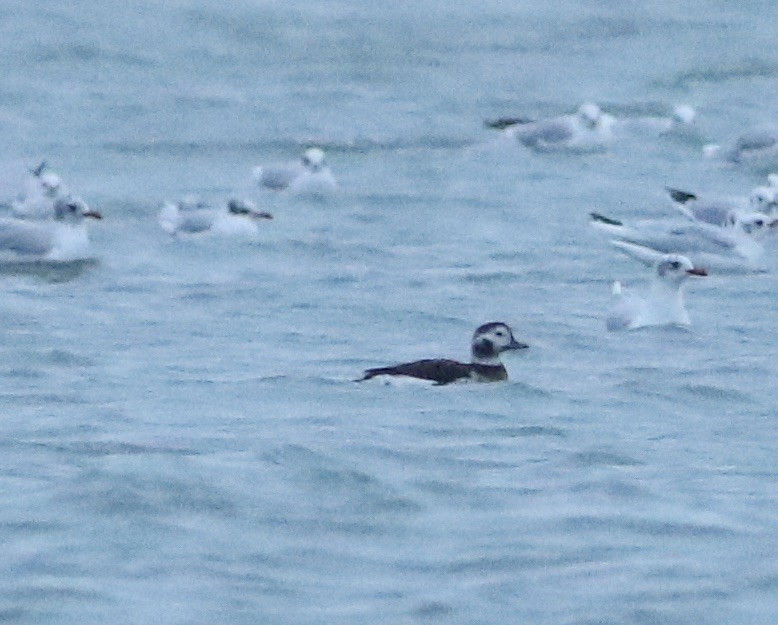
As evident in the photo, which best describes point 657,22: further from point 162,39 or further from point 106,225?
point 106,225

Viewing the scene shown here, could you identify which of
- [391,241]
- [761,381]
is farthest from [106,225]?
[761,381]

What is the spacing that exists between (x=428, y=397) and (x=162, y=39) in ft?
39.9

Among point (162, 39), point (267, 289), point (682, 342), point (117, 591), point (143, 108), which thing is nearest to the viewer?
point (117, 591)

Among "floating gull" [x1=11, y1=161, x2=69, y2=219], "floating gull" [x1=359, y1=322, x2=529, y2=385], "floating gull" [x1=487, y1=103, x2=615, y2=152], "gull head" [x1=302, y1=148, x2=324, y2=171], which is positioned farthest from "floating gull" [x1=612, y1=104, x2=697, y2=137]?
"floating gull" [x1=359, y1=322, x2=529, y2=385]

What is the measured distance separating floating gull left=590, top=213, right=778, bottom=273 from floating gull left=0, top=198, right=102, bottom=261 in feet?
10.2

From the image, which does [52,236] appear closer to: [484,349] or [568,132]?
[484,349]

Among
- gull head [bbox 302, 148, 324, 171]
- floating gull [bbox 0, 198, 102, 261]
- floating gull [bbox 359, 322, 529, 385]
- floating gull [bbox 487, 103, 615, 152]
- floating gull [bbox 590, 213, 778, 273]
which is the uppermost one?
floating gull [bbox 487, 103, 615, 152]

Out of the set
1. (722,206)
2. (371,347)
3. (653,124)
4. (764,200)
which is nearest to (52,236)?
(371,347)

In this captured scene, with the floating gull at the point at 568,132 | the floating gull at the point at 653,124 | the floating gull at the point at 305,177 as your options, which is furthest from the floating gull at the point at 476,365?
the floating gull at the point at 653,124

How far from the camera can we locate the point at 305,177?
18.2 meters

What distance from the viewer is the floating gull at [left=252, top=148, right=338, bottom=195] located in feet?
59.5

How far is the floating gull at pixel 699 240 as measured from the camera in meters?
16.0

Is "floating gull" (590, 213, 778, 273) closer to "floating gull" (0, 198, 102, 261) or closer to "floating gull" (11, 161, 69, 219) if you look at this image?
"floating gull" (0, 198, 102, 261)

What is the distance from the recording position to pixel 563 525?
9.90m
